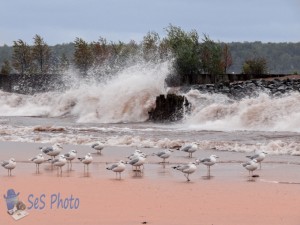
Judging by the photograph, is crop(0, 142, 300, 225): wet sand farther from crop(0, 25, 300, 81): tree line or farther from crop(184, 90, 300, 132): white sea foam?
crop(0, 25, 300, 81): tree line

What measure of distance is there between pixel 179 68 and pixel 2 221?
51.4 m

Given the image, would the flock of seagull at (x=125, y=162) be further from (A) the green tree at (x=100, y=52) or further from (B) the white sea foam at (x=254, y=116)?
(A) the green tree at (x=100, y=52)

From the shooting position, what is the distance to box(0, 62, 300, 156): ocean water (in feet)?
74.3

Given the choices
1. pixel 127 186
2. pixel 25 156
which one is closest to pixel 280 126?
pixel 25 156

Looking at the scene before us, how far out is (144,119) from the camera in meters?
39.9

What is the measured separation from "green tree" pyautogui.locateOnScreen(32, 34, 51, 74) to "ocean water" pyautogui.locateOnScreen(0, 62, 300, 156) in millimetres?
25169

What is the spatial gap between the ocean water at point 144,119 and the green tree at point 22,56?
25.8 metres

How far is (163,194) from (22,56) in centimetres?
7729

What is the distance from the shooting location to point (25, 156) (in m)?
17.9

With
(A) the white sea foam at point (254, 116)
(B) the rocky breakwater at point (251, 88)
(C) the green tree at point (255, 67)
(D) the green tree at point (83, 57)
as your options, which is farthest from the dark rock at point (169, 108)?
(D) the green tree at point (83, 57)

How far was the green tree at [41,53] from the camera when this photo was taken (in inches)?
3339

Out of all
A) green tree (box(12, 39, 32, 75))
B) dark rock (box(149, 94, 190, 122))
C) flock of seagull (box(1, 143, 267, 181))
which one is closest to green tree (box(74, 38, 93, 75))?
green tree (box(12, 39, 32, 75))

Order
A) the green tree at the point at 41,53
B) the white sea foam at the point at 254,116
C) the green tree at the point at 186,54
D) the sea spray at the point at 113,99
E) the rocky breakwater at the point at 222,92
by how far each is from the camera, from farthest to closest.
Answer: the green tree at the point at 41,53
the green tree at the point at 186,54
the sea spray at the point at 113,99
the rocky breakwater at the point at 222,92
the white sea foam at the point at 254,116

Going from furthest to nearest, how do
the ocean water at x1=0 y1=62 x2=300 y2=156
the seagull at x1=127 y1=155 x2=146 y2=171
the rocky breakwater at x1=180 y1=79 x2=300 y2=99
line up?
the rocky breakwater at x1=180 y1=79 x2=300 y2=99 < the ocean water at x1=0 y1=62 x2=300 y2=156 < the seagull at x1=127 y1=155 x2=146 y2=171
